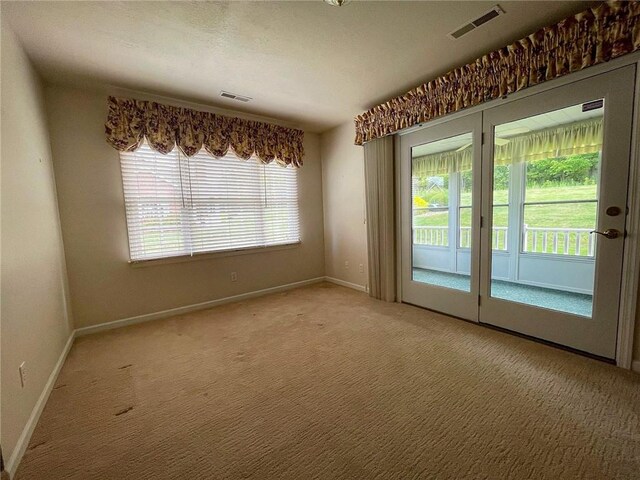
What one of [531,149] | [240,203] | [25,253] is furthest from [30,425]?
[531,149]

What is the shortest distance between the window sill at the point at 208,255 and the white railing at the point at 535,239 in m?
2.03

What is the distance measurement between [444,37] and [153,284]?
12.8 ft

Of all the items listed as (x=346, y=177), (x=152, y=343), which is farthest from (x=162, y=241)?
(x=346, y=177)

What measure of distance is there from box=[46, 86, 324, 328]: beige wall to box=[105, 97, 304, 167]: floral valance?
0.20 m

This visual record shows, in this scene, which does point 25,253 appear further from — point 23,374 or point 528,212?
point 528,212

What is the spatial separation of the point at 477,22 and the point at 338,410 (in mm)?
2901

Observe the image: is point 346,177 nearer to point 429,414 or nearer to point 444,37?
point 444,37

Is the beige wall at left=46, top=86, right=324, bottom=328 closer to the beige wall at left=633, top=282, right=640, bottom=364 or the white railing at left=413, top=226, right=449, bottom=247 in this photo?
Answer: the white railing at left=413, top=226, right=449, bottom=247

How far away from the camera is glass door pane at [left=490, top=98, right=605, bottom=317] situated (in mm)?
2225

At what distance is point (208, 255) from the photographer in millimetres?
3652

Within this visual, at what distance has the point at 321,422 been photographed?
1.58 m

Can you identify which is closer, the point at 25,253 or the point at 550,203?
the point at 25,253

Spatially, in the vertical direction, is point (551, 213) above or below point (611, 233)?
above

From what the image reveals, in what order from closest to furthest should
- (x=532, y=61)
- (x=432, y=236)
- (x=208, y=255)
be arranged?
(x=532, y=61)
(x=208, y=255)
(x=432, y=236)
